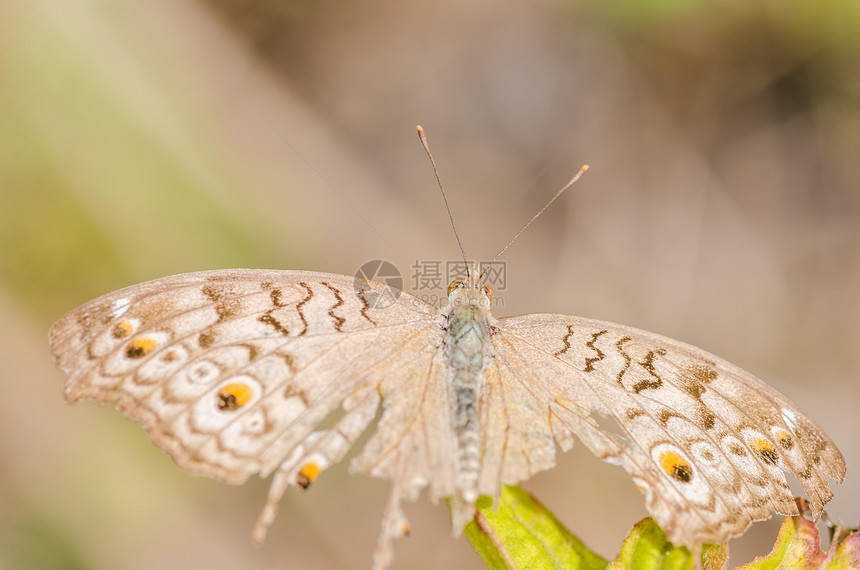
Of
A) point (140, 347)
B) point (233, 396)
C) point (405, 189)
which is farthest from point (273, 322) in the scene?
point (405, 189)

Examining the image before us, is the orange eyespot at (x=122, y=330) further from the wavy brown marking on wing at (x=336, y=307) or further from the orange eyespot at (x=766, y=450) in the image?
the orange eyespot at (x=766, y=450)

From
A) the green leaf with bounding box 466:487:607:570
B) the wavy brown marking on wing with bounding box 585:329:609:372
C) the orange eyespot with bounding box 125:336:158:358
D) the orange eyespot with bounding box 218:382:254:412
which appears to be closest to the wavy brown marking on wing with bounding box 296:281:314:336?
the orange eyespot with bounding box 218:382:254:412

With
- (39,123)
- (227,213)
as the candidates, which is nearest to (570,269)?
(227,213)

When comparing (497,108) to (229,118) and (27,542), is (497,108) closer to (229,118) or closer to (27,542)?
(229,118)

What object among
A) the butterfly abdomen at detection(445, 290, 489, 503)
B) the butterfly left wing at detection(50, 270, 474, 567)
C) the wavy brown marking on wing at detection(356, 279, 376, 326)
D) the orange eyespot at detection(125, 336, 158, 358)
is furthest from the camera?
the wavy brown marking on wing at detection(356, 279, 376, 326)

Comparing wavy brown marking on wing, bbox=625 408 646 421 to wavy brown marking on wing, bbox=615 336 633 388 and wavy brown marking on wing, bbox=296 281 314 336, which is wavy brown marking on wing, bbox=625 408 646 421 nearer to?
wavy brown marking on wing, bbox=615 336 633 388

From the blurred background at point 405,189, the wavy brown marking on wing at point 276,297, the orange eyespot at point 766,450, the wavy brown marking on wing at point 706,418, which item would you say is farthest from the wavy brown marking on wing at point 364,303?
the blurred background at point 405,189

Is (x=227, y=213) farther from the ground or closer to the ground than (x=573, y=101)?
closer to the ground

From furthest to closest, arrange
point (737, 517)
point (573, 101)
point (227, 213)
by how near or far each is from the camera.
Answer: point (573, 101) < point (227, 213) < point (737, 517)

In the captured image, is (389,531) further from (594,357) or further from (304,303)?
(594,357)
